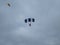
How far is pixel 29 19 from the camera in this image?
75938 millimetres

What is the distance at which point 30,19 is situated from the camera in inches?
2972

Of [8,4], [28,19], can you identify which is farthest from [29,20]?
[8,4]

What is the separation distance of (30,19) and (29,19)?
0.52 metres

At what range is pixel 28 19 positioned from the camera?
74125 mm

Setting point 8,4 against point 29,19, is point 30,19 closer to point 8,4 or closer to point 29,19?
point 29,19

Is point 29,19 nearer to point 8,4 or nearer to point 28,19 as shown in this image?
point 28,19

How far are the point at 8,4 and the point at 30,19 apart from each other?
7.64m

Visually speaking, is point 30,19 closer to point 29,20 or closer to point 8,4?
point 29,20

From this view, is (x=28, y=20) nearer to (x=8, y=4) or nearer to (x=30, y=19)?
(x=30, y=19)

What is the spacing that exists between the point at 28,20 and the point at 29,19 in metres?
2.90

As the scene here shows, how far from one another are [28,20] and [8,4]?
760 cm

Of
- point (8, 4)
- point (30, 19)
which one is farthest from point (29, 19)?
point (8, 4)

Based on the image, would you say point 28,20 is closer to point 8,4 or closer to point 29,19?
point 29,19

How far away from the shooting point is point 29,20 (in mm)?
74062
